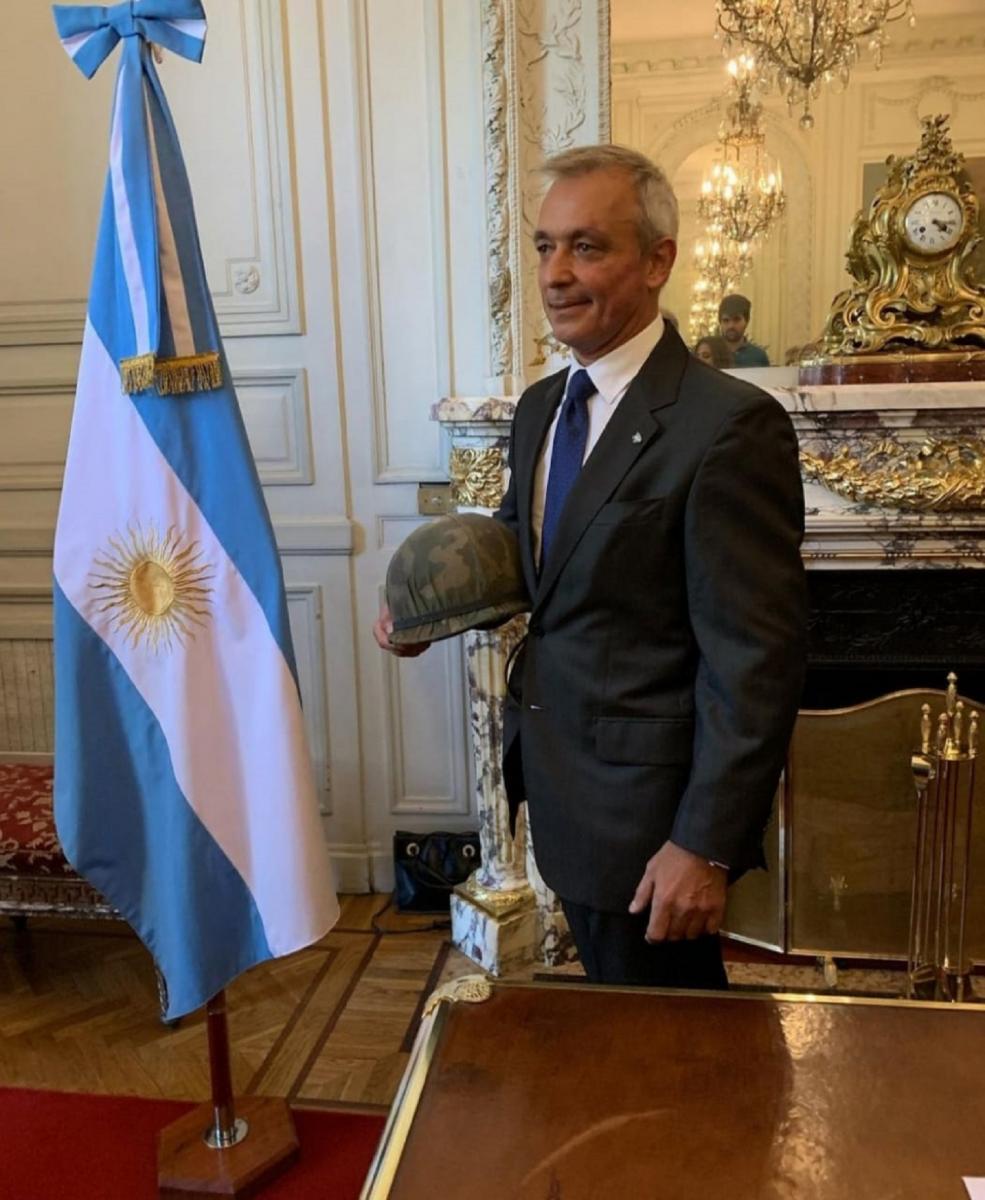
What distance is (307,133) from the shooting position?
2516 mm

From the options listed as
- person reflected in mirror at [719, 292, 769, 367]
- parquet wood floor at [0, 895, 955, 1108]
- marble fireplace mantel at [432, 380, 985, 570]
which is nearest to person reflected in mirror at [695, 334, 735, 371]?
person reflected in mirror at [719, 292, 769, 367]

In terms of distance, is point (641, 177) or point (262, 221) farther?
point (262, 221)

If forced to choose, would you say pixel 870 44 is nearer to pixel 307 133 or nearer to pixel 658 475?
pixel 307 133

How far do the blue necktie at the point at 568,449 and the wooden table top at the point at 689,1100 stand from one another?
559mm

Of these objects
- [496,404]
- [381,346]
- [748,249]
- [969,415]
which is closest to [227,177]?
[381,346]

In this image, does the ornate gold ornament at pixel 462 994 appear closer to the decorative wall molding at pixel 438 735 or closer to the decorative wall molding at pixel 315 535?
the decorative wall molding at pixel 438 735

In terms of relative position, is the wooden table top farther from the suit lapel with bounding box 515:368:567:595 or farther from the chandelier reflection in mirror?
the chandelier reflection in mirror

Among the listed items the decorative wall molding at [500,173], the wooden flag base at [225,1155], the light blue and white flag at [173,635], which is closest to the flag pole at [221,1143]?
the wooden flag base at [225,1155]

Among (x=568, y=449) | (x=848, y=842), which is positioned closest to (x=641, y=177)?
(x=568, y=449)

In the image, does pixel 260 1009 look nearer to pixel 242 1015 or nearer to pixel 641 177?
pixel 242 1015

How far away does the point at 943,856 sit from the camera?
2020 millimetres

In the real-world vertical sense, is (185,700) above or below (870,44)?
below

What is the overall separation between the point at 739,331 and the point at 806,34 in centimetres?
64

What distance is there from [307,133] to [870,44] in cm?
132
